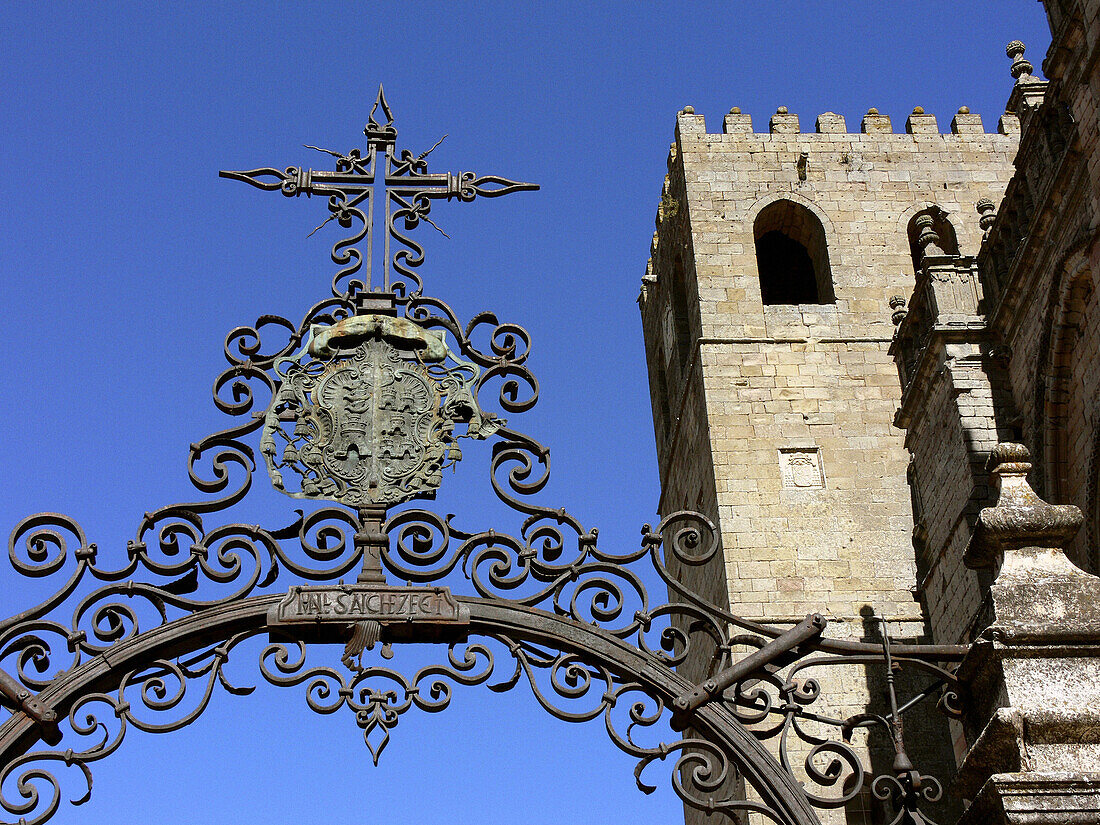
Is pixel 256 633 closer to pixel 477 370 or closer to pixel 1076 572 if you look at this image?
pixel 477 370

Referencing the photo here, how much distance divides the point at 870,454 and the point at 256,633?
17.5 metres

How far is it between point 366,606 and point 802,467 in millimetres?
17034

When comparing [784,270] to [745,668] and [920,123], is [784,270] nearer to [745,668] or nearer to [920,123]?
[920,123]

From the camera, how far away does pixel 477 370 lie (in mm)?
5043

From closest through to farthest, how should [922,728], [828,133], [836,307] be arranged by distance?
[922,728]
[836,307]
[828,133]

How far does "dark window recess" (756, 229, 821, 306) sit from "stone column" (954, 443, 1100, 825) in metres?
20.9

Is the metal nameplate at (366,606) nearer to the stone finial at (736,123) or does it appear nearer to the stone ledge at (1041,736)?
the stone ledge at (1041,736)

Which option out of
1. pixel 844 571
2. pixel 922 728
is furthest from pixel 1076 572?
pixel 844 571

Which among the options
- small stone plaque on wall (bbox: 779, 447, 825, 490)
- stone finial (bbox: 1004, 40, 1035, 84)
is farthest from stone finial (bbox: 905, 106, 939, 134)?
stone finial (bbox: 1004, 40, 1035, 84)

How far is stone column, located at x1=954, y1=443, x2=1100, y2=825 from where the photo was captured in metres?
3.79

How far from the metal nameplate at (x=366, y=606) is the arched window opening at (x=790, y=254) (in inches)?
788

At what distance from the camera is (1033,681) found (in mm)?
3980

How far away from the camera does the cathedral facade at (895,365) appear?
922 cm

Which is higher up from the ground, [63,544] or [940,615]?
[940,615]
